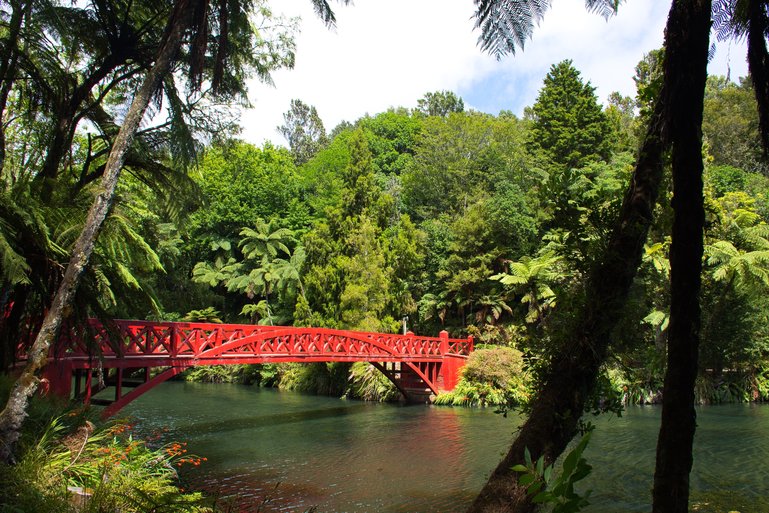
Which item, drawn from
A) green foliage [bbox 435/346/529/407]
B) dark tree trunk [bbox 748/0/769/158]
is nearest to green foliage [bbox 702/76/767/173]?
green foliage [bbox 435/346/529/407]

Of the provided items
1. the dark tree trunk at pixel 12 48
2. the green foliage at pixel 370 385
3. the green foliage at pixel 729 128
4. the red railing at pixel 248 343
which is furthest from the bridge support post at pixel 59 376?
the green foliage at pixel 729 128

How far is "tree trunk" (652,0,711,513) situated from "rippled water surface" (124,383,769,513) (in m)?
2.80

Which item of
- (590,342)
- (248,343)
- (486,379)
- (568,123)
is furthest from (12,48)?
(568,123)

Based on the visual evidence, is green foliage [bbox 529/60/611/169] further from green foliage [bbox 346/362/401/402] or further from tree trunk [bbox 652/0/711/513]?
tree trunk [bbox 652/0/711/513]

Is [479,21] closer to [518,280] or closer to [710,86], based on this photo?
[518,280]

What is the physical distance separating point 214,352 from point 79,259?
27.7ft

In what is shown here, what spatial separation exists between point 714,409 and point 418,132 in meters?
31.0

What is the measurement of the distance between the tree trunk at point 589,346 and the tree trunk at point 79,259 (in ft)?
14.9

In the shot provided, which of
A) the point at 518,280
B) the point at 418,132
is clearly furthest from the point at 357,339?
the point at 418,132

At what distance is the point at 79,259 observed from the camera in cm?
584

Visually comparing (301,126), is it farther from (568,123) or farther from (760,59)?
(760,59)

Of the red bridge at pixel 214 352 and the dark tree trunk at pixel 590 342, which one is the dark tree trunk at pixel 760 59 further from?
the red bridge at pixel 214 352

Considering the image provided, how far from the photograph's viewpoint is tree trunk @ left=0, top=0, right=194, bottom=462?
208 inches

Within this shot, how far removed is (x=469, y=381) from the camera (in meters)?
20.9
